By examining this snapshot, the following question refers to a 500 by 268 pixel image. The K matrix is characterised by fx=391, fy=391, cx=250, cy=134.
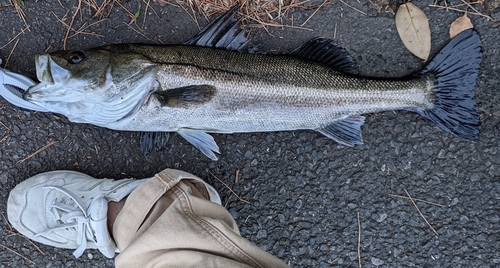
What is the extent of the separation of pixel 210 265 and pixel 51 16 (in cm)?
240

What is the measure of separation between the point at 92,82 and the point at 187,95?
62 centimetres

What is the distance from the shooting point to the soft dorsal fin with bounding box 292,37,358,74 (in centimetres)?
287

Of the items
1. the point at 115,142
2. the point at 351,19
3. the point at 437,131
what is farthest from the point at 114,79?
the point at 437,131

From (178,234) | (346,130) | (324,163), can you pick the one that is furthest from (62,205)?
(346,130)

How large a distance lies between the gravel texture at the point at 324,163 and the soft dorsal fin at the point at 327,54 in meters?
0.22

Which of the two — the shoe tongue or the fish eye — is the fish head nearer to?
the fish eye

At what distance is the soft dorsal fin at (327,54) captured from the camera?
2.87 m

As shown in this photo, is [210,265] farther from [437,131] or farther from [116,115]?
[437,131]

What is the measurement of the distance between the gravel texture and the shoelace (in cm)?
29

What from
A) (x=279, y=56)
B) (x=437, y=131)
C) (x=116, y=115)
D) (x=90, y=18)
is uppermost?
(x=90, y=18)

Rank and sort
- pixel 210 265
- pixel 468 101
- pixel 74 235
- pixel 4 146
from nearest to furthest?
1. pixel 210 265
2. pixel 468 101
3. pixel 74 235
4. pixel 4 146

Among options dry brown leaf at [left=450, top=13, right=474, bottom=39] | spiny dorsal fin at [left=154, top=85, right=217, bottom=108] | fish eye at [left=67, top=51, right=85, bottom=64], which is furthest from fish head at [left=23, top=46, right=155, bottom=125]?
dry brown leaf at [left=450, top=13, right=474, bottom=39]

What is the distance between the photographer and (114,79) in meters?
2.61

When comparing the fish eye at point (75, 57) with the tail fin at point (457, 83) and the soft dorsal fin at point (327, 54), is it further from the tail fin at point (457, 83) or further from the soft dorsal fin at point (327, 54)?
the tail fin at point (457, 83)
